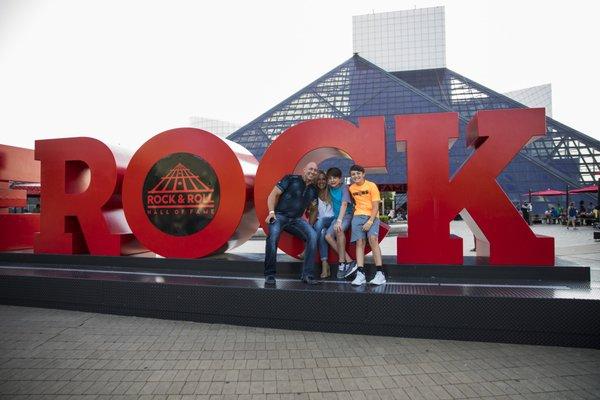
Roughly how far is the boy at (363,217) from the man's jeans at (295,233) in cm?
53

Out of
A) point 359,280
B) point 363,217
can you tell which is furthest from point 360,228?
point 359,280

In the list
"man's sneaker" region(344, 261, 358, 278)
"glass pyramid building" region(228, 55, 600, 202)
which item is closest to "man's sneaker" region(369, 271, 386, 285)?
"man's sneaker" region(344, 261, 358, 278)

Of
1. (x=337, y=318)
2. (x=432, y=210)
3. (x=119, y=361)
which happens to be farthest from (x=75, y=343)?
(x=432, y=210)

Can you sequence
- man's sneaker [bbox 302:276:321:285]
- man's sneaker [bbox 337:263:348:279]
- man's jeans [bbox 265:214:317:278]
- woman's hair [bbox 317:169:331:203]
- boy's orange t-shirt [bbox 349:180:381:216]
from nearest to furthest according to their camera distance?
man's sneaker [bbox 302:276:321:285], man's jeans [bbox 265:214:317:278], boy's orange t-shirt [bbox 349:180:381:216], man's sneaker [bbox 337:263:348:279], woman's hair [bbox 317:169:331:203]

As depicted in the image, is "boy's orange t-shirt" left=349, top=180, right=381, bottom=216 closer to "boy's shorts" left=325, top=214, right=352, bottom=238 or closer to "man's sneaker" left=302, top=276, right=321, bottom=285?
"boy's shorts" left=325, top=214, right=352, bottom=238

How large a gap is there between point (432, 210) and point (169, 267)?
4.06 m

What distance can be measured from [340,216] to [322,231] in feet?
1.31

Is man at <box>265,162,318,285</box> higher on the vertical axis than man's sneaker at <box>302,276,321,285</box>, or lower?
higher

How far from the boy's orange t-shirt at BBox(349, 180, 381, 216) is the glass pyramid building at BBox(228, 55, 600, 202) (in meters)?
39.7

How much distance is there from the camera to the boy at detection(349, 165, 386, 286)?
14.1 ft

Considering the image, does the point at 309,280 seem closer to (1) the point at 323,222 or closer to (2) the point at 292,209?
(1) the point at 323,222

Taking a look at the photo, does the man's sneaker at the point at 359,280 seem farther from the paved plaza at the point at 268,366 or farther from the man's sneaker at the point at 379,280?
the paved plaza at the point at 268,366

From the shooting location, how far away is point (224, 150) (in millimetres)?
5641

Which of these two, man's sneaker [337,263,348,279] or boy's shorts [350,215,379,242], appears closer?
boy's shorts [350,215,379,242]
